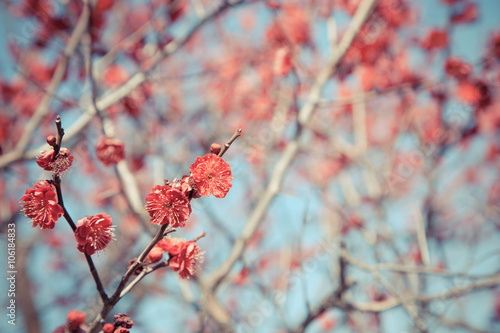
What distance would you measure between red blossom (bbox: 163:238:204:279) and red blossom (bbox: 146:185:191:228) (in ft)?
0.50

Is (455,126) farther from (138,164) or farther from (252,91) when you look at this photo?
(138,164)

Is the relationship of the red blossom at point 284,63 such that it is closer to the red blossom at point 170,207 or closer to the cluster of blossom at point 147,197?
the cluster of blossom at point 147,197

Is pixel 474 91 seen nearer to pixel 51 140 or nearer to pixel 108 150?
pixel 108 150

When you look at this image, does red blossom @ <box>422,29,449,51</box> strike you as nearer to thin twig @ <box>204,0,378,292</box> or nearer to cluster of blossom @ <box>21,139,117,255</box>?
thin twig @ <box>204,0,378,292</box>

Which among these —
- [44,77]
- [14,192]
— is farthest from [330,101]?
[14,192]

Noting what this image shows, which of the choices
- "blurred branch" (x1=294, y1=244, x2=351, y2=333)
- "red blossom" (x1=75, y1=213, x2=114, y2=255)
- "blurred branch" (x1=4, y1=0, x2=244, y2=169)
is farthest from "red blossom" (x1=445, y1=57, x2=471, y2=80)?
"red blossom" (x1=75, y1=213, x2=114, y2=255)

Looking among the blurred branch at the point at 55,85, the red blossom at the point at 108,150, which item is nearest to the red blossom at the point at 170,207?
the red blossom at the point at 108,150

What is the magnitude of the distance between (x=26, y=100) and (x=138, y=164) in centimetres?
173

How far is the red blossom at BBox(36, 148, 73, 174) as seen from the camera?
0.96 m

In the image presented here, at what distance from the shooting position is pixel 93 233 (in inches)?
39.4

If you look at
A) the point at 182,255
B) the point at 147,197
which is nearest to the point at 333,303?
the point at 182,255

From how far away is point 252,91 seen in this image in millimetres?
4254

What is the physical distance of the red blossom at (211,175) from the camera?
0.97 metres

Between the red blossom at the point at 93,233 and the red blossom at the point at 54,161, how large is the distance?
168mm
